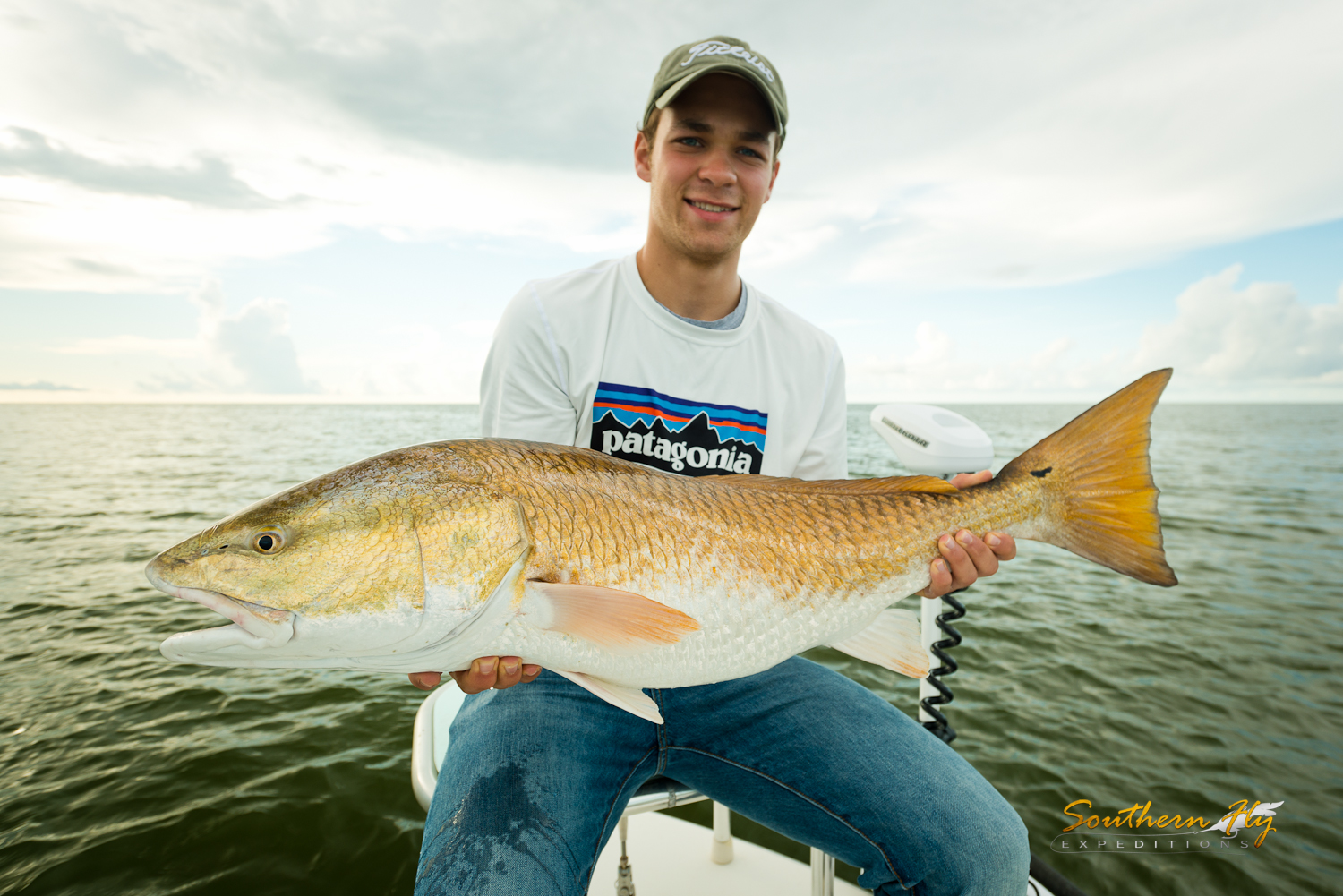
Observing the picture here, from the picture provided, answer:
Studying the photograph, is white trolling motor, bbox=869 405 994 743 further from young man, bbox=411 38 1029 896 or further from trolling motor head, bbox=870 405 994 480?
young man, bbox=411 38 1029 896

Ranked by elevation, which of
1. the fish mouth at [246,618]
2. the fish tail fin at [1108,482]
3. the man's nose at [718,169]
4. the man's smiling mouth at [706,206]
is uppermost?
the man's nose at [718,169]

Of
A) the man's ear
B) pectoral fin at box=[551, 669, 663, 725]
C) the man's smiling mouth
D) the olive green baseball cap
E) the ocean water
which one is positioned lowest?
the ocean water

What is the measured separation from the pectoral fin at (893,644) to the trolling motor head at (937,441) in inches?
37.6

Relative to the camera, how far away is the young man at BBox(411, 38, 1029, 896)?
5.82ft

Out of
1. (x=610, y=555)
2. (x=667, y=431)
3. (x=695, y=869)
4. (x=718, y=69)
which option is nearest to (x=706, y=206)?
(x=718, y=69)

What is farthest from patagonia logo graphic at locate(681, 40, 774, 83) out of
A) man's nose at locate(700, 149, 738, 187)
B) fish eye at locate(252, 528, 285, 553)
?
fish eye at locate(252, 528, 285, 553)

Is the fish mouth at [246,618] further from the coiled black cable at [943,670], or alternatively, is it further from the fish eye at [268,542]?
the coiled black cable at [943,670]

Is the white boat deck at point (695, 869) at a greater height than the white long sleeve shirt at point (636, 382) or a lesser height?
lesser

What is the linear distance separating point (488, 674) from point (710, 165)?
2.18m

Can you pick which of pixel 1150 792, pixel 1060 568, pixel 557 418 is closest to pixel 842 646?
pixel 557 418

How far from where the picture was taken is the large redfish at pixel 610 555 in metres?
1.47

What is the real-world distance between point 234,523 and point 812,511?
1.61 m

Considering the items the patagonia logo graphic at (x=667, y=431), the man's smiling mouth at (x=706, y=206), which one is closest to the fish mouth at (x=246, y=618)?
the patagonia logo graphic at (x=667, y=431)

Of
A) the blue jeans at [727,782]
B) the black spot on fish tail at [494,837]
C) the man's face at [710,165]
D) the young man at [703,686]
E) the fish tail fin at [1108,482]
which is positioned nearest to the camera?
the black spot on fish tail at [494,837]
